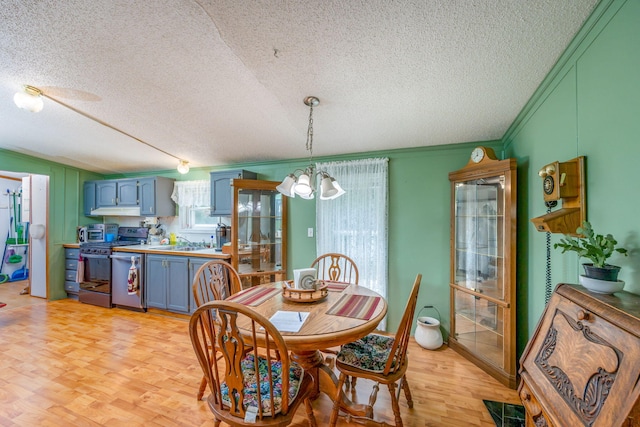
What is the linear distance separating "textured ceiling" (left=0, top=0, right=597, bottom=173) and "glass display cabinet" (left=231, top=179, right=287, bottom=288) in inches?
33.9

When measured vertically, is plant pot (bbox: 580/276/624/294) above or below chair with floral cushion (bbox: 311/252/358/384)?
above

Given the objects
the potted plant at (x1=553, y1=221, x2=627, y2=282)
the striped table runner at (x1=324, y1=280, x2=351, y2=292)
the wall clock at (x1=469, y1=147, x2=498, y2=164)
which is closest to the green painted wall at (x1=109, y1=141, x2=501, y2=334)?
the wall clock at (x1=469, y1=147, x2=498, y2=164)

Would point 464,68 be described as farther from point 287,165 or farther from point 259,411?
point 287,165

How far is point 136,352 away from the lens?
100 inches

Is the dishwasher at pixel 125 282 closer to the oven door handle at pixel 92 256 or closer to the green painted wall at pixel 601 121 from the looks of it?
the oven door handle at pixel 92 256

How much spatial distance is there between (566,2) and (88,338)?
4602 mm

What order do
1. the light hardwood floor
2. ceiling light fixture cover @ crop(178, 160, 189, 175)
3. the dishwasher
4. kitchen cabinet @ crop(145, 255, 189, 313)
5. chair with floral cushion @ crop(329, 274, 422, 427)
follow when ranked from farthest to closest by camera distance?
1. the dishwasher
2. ceiling light fixture cover @ crop(178, 160, 189, 175)
3. kitchen cabinet @ crop(145, 255, 189, 313)
4. the light hardwood floor
5. chair with floral cushion @ crop(329, 274, 422, 427)

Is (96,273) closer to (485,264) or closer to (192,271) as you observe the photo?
(192,271)

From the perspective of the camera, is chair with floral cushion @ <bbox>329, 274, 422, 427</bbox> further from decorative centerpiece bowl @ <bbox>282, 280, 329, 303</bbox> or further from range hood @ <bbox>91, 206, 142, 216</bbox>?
range hood @ <bbox>91, 206, 142, 216</bbox>

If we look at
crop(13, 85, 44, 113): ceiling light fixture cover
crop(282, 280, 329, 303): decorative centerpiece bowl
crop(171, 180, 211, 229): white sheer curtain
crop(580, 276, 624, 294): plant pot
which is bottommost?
crop(282, 280, 329, 303): decorative centerpiece bowl

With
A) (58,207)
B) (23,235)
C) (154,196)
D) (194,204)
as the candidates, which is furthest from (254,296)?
(23,235)

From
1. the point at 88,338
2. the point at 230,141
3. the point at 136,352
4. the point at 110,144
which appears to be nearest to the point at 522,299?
the point at 230,141

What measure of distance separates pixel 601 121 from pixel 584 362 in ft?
3.34

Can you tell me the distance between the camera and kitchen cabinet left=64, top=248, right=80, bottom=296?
164 inches
